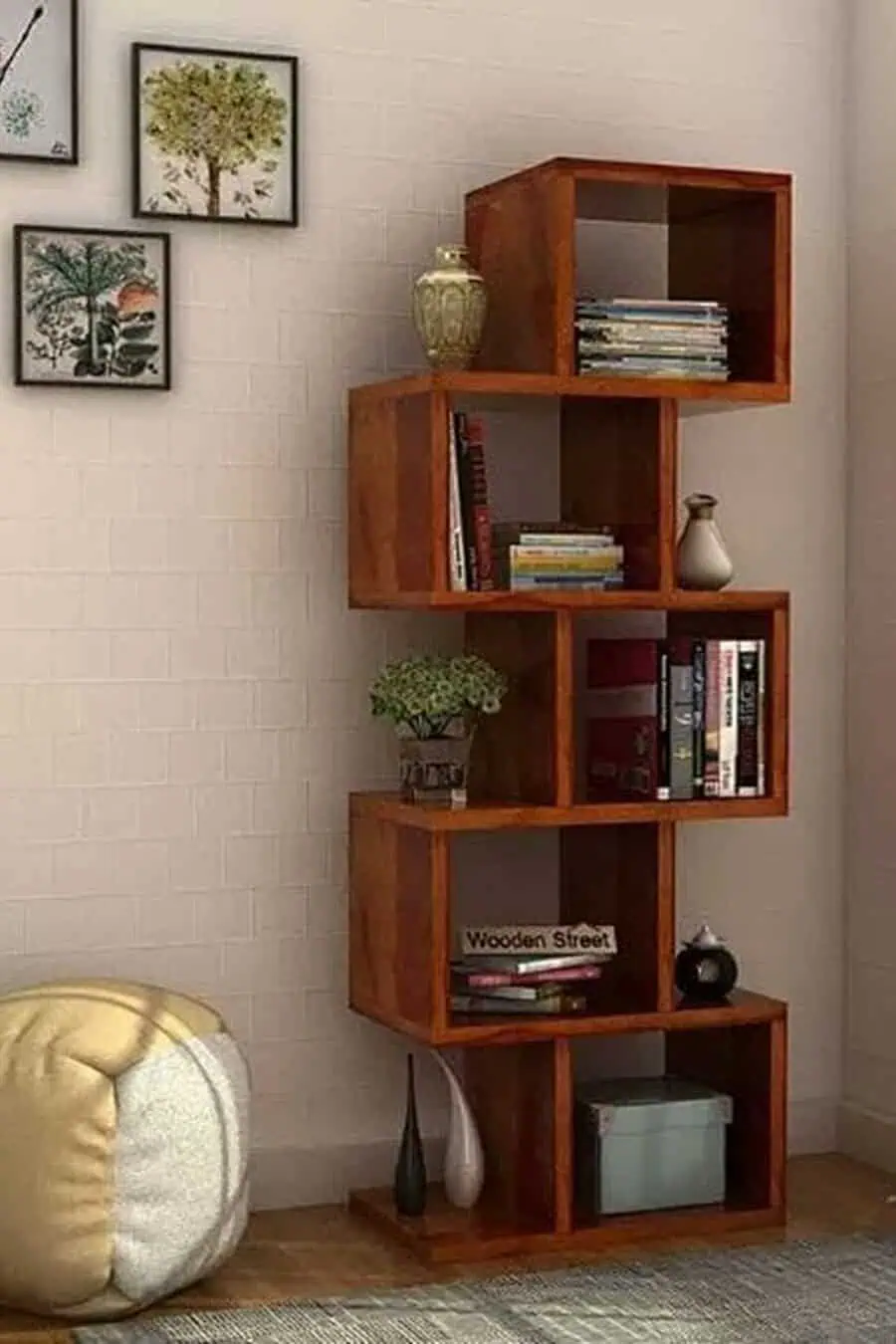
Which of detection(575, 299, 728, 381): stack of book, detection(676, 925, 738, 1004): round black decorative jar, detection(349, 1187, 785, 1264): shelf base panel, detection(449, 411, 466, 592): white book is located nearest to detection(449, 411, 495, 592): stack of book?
detection(449, 411, 466, 592): white book

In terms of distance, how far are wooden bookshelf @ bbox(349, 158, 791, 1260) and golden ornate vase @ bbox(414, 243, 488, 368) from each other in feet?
0.34

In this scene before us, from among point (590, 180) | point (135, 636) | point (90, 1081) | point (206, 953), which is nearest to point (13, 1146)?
point (90, 1081)

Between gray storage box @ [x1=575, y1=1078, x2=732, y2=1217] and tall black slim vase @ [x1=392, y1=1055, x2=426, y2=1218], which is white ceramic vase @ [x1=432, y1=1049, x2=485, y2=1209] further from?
gray storage box @ [x1=575, y1=1078, x2=732, y2=1217]

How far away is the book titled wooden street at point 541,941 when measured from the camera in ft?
15.7

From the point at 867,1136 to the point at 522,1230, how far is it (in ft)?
3.44

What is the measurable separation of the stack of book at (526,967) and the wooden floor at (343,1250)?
488 millimetres

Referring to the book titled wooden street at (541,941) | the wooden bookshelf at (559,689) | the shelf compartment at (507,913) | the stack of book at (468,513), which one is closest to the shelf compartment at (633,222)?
the wooden bookshelf at (559,689)

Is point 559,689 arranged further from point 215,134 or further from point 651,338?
point 215,134

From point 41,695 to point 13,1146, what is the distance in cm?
97

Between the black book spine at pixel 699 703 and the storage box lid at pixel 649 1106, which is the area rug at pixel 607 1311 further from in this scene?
the black book spine at pixel 699 703

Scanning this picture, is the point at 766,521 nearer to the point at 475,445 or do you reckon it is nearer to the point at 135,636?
the point at 475,445

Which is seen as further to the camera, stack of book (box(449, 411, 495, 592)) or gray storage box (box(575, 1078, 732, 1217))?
gray storage box (box(575, 1078, 732, 1217))

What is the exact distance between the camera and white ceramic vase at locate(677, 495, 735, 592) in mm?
4941

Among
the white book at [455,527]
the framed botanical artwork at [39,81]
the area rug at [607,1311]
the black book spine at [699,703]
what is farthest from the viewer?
the black book spine at [699,703]
